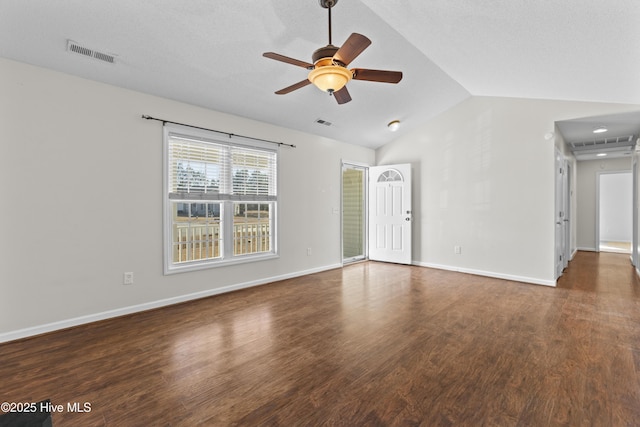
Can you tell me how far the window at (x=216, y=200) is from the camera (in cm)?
371

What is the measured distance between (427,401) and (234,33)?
333cm

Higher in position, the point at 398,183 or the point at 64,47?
the point at 64,47

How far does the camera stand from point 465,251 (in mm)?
5293

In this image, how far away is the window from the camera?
371 centimetres

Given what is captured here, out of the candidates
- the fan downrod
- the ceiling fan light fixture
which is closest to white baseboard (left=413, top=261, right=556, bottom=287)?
the ceiling fan light fixture

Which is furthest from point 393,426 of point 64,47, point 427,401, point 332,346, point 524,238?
point 524,238

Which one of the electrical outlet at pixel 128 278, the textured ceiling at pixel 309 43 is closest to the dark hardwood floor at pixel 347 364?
the electrical outlet at pixel 128 278

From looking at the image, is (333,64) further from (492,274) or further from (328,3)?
(492,274)

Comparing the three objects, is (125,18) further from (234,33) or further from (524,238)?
(524,238)

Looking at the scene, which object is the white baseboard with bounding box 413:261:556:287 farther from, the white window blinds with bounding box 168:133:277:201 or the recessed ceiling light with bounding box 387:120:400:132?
the white window blinds with bounding box 168:133:277:201

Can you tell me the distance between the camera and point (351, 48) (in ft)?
6.68

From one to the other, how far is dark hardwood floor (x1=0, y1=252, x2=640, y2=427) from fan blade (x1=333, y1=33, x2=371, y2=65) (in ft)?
7.44

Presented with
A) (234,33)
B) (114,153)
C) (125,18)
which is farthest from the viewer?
(114,153)

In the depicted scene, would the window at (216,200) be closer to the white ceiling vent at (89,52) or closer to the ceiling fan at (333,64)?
the white ceiling vent at (89,52)
